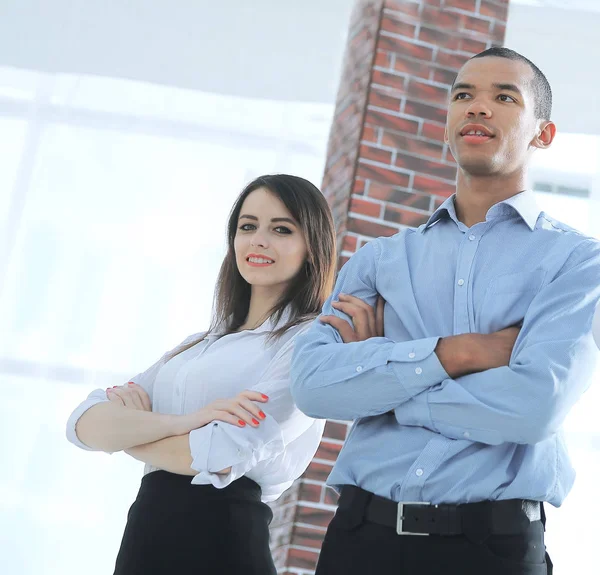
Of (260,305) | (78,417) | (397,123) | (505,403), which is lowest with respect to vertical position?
Answer: (78,417)

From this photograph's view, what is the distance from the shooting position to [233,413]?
1835 mm

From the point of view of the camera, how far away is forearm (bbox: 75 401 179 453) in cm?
193

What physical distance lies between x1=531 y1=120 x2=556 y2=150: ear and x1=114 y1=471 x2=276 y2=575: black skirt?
3.23 feet

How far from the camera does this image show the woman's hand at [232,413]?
1814 millimetres

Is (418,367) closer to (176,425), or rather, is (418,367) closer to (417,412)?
(417,412)

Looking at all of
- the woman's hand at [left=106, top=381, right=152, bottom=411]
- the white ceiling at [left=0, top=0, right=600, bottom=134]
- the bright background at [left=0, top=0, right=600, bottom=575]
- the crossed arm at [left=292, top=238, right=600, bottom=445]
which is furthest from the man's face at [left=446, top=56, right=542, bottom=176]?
the white ceiling at [left=0, top=0, right=600, bottom=134]

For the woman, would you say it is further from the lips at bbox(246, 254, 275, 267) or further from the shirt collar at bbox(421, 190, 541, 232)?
the shirt collar at bbox(421, 190, 541, 232)

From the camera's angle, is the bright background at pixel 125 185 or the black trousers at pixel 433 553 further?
the bright background at pixel 125 185

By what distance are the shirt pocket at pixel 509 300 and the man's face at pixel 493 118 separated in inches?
10.1

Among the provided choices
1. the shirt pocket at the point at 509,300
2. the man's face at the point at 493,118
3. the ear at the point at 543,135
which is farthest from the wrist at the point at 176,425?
the ear at the point at 543,135

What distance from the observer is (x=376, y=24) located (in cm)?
329

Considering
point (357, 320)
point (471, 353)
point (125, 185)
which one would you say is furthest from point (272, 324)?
point (125, 185)

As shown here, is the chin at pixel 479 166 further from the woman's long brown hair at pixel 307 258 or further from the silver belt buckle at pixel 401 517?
the silver belt buckle at pixel 401 517

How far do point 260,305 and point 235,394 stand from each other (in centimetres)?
31
